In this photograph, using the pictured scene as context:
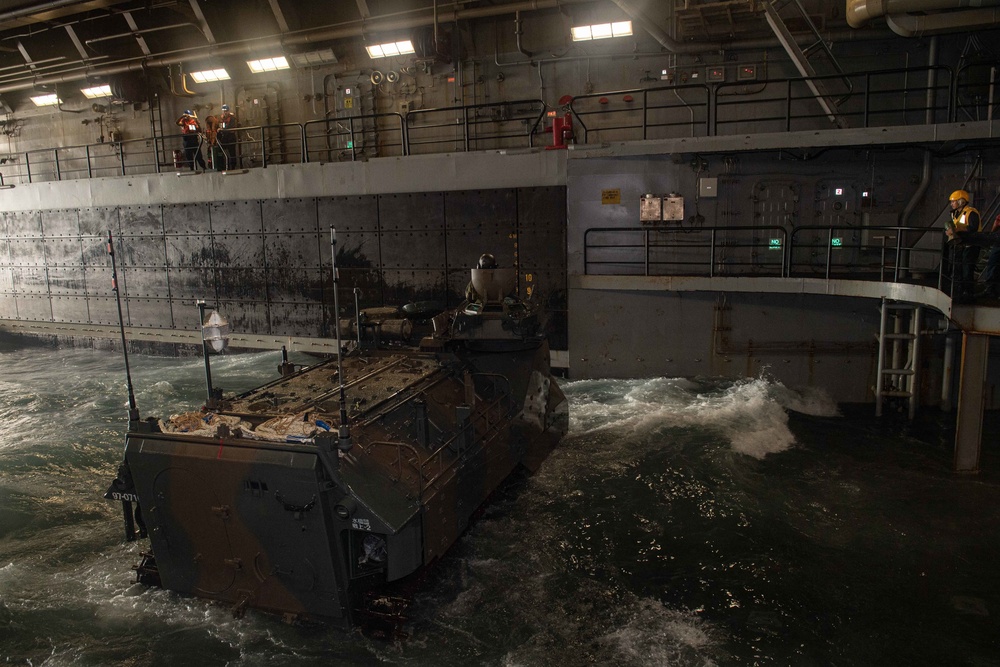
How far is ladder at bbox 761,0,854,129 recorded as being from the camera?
39.2 feet

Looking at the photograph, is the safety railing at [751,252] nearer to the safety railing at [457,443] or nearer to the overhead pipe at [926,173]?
the overhead pipe at [926,173]

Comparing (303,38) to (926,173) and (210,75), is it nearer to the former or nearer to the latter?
(210,75)

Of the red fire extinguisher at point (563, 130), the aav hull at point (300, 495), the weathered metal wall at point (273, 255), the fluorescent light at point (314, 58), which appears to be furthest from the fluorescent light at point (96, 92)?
the aav hull at point (300, 495)

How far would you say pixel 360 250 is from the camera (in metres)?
14.9

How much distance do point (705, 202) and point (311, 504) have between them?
9246 millimetres

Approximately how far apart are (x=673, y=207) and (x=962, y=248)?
15.9 feet

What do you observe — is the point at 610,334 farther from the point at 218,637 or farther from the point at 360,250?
the point at 218,637

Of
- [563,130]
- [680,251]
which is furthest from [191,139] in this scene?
[680,251]

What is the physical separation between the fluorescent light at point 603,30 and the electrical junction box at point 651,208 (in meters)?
3.69

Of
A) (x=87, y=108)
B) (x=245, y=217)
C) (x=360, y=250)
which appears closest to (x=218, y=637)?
(x=360, y=250)

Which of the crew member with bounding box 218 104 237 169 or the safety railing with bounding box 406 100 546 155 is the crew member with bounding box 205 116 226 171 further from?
the safety railing with bounding box 406 100 546 155

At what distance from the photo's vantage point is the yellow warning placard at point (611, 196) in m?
12.9

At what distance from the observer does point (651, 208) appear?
1271 cm

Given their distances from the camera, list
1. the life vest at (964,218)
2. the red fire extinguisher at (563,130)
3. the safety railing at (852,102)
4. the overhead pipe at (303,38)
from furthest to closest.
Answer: the overhead pipe at (303,38) → the red fire extinguisher at (563,130) → the safety railing at (852,102) → the life vest at (964,218)
